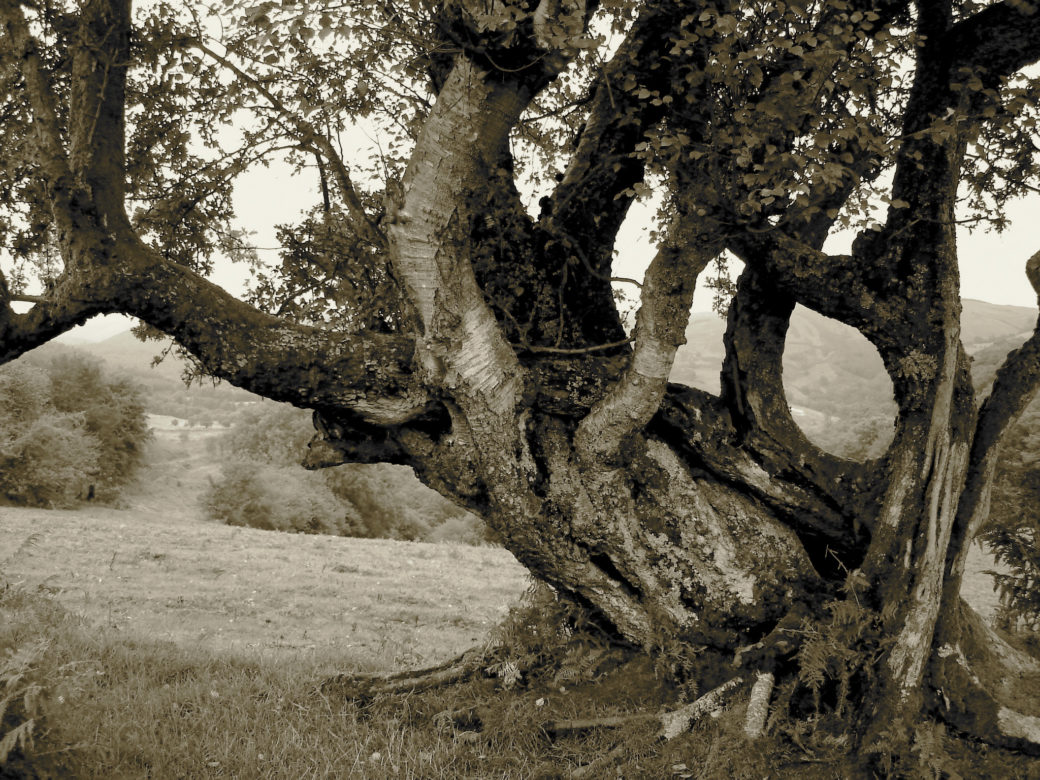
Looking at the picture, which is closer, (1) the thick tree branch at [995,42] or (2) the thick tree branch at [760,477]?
(1) the thick tree branch at [995,42]

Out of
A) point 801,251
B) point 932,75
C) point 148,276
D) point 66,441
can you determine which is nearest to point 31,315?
point 148,276

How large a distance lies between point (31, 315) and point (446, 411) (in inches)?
140

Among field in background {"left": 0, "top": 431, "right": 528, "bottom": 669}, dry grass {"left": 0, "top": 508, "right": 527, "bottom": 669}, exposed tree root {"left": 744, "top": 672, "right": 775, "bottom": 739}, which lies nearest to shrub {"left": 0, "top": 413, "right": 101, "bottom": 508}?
field in background {"left": 0, "top": 431, "right": 528, "bottom": 669}

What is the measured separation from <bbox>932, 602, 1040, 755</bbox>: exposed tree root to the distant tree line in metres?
35.7

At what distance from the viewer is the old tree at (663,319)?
4.88 metres

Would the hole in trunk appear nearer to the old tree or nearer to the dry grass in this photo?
the dry grass

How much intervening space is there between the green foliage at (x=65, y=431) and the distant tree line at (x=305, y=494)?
6306 millimetres

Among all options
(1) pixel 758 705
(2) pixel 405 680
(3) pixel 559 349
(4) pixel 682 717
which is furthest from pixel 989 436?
(2) pixel 405 680

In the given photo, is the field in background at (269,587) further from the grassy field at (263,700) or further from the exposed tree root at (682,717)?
the exposed tree root at (682,717)

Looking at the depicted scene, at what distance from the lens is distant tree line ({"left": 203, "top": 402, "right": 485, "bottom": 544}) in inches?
1743

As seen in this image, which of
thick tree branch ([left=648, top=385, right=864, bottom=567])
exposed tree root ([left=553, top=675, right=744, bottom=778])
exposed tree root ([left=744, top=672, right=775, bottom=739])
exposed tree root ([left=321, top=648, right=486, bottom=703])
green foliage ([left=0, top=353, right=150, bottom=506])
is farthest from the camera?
green foliage ([left=0, top=353, right=150, bottom=506])

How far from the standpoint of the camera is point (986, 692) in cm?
531

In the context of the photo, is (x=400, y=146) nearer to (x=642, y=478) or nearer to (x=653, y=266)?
(x=653, y=266)

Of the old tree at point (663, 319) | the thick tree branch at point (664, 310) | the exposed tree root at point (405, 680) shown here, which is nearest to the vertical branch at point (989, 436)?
the old tree at point (663, 319)
